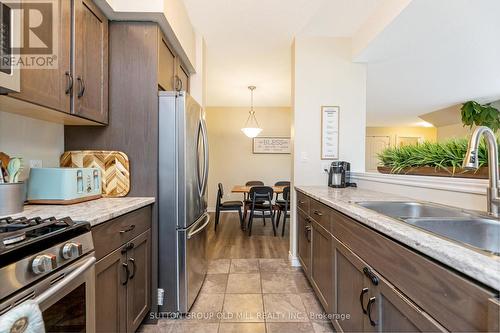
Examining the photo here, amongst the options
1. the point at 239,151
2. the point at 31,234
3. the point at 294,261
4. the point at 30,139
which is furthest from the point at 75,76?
the point at 239,151

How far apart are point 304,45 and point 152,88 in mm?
1802

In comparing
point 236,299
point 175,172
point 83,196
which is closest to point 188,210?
point 175,172

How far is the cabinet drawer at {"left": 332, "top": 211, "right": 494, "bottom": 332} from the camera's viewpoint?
0.56 metres

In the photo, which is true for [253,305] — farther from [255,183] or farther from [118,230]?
[255,183]

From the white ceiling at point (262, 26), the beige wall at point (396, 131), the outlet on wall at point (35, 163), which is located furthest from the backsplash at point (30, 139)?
the beige wall at point (396, 131)

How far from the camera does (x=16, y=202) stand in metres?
1.18

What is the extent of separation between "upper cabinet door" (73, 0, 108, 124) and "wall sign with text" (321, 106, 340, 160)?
2.08 m

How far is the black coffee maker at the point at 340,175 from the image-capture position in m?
2.53

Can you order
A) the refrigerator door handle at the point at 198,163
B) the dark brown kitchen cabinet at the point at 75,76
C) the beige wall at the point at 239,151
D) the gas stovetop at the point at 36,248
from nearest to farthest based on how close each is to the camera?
the gas stovetop at the point at 36,248 → the dark brown kitchen cabinet at the point at 75,76 → the refrigerator door handle at the point at 198,163 → the beige wall at the point at 239,151

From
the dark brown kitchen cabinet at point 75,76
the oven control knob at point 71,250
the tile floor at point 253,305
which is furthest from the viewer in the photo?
the tile floor at point 253,305

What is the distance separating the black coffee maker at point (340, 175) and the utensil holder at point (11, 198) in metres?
2.36

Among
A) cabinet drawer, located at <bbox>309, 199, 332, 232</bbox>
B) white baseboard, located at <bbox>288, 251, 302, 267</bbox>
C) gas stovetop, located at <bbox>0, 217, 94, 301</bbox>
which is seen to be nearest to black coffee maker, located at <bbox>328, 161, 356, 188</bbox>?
cabinet drawer, located at <bbox>309, 199, 332, 232</bbox>

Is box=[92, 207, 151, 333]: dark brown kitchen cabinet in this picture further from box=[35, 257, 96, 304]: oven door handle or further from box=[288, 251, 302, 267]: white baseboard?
box=[288, 251, 302, 267]: white baseboard

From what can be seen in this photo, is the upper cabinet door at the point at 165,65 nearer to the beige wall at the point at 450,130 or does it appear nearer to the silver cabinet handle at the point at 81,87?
the silver cabinet handle at the point at 81,87
